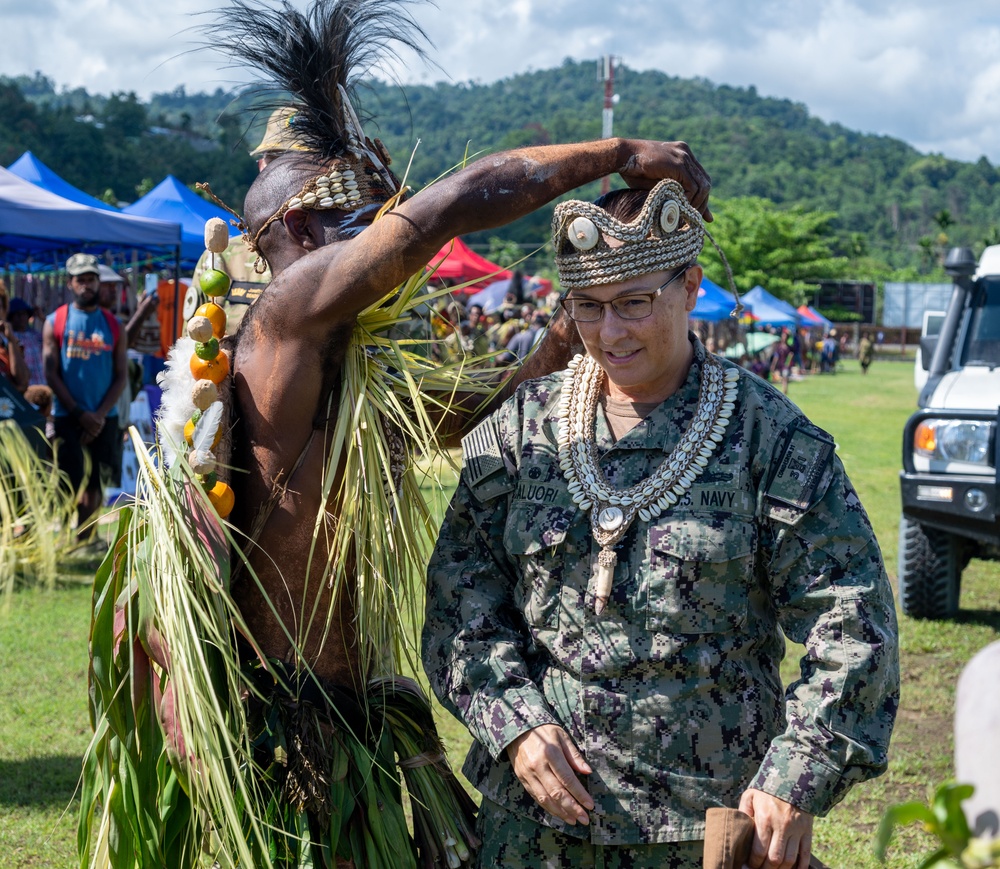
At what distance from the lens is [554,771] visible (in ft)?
6.44

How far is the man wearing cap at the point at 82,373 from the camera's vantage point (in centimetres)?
795

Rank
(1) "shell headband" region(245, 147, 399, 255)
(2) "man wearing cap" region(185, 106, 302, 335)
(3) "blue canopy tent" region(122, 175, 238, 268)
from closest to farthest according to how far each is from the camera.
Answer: (1) "shell headband" region(245, 147, 399, 255)
(2) "man wearing cap" region(185, 106, 302, 335)
(3) "blue canopy tent" region(122, 175, 238, 268)

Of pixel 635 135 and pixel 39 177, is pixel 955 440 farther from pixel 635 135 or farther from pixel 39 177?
pixel 635 135

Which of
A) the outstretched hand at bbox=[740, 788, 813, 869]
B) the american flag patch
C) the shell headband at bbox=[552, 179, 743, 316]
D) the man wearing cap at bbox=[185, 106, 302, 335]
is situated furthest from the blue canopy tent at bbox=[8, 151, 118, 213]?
the outstretched hand at bbox=[740, 788, 813, 869]

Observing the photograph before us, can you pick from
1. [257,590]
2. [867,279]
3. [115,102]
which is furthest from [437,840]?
[867,279]

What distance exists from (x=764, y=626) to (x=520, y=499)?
52 cm

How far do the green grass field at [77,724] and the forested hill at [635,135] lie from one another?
1230 inches

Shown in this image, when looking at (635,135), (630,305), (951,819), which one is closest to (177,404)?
(630,305)

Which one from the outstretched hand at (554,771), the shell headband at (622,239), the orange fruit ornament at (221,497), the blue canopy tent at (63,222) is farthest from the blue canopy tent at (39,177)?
the outstretched hand at (554,771)

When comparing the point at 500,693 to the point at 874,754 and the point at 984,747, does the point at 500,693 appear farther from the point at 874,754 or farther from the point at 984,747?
the point at 984,747

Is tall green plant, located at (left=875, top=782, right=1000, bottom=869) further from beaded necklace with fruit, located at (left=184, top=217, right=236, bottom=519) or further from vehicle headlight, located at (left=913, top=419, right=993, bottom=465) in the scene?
vehicle headlight, located at (left=913, top=419, right=993, bottom=465)

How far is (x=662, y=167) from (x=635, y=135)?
87.8m

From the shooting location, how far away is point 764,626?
80.4 inches

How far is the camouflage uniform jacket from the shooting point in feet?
6.17
